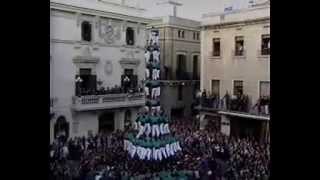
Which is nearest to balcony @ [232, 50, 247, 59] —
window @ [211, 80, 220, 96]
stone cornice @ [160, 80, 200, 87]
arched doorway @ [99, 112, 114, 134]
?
window @ [211, 80, 220, 96]

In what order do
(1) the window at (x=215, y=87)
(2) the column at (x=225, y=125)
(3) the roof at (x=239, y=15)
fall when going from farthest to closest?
1. (1) the window at (x=215, y=87)
2. (2) the column at (x=225, y=125)
3. (3) the roof at (x=239, y=15)

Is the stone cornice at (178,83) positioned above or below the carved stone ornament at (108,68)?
below

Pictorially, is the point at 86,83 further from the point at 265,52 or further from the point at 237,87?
the point at 265,52

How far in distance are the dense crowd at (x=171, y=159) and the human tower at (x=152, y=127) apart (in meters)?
0.05

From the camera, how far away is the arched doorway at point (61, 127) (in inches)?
125

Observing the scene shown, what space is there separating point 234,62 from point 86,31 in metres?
1.11

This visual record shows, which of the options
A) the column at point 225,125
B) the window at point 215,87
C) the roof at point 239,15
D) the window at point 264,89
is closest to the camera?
the window at point 264,89

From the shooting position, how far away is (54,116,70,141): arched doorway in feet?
10.4

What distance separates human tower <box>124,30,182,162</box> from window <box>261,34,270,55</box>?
78 centimetres

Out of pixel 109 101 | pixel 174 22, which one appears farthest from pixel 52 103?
pixel 174 22

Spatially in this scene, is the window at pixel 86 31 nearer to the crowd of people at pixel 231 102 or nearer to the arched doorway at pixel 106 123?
the arched doorway at pixel 106 123

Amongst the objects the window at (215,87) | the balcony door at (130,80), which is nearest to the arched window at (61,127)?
the balcony door at (130,80)
